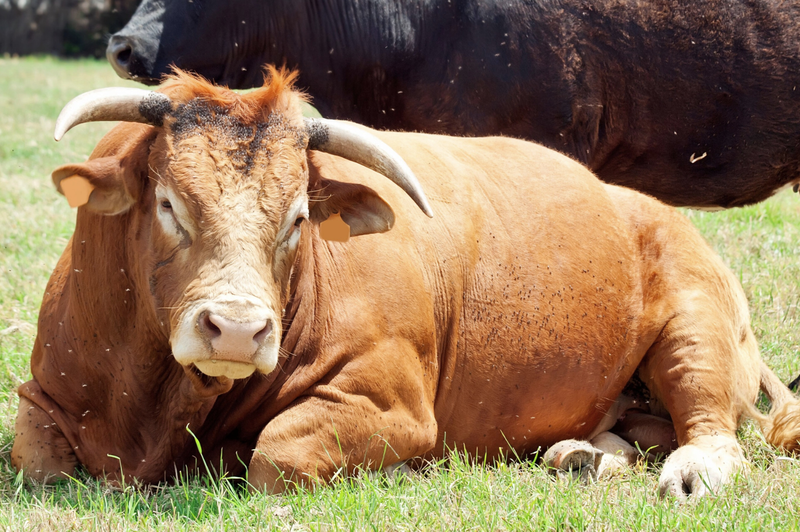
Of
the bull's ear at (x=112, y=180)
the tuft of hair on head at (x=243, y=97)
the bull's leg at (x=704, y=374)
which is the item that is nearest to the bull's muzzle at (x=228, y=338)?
the bull's ear at (x=112, y=180)

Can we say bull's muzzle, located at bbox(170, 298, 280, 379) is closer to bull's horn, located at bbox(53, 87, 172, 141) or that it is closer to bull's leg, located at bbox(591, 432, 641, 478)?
bull's horn, located at bbox(53, 87, 172, 141)

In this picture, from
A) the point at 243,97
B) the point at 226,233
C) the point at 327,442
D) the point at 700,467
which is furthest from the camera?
the point at 700,467

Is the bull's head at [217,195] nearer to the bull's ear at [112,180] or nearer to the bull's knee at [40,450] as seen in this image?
the bull's ear at [112,180]

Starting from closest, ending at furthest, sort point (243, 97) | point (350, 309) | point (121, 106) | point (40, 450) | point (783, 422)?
point (121, 106)
point (243, 97)
point (40, 450)
point (350, 309)
point (783, 422)

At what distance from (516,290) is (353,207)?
3.22 ft

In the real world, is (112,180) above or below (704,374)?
above

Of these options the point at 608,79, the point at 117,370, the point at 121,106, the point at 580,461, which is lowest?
the point at 580,461

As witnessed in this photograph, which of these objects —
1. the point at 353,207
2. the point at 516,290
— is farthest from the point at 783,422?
the point at 353,207

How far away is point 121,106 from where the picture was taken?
130 inches

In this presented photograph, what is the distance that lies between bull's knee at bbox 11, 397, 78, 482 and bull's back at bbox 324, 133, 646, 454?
143 centimetres

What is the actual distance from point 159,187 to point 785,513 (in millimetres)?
2452

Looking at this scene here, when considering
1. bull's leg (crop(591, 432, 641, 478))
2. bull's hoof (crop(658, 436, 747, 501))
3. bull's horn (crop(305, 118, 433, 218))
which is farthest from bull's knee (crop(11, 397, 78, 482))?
bull's hoof (crop(658, 436, 747, 501))

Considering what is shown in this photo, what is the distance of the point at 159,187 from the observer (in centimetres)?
329

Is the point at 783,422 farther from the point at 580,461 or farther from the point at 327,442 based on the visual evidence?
the point at 327,442
